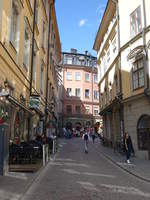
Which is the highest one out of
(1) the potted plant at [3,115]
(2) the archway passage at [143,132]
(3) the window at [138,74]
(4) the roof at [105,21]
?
(4) the roof at [105,21]

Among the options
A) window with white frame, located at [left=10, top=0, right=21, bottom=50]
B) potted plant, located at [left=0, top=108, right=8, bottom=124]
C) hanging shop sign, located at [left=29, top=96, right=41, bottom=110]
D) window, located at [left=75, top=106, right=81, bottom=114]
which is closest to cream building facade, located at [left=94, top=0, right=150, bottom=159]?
hanging shop sign, located at [left=29, top=96, right=41, bottom=110]

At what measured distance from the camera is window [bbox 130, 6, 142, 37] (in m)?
15.8

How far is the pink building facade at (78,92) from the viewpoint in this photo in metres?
49.2

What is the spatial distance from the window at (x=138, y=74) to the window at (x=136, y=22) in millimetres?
2377

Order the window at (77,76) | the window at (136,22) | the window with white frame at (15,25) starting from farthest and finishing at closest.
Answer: the window at (77,76), the window at (136,22), the window with white frame at (15,25)

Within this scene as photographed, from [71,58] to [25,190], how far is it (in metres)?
49.2

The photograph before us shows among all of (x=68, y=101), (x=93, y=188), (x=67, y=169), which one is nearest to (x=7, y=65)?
(x=67, y=169)

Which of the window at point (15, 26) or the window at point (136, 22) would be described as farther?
the window at point (136, 22)

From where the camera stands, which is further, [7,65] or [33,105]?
[33,105]

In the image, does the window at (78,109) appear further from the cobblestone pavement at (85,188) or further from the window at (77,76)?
the cobblestone pavement at (85,188)

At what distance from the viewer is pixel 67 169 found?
10.0m

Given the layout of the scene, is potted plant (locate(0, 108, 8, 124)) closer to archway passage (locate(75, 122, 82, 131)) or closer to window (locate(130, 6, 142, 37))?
window (locate(130, 6, 142, 37))

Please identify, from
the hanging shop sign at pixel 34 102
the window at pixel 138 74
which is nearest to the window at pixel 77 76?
the window at pixel 138 74

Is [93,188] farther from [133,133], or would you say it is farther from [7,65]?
[133,133]
